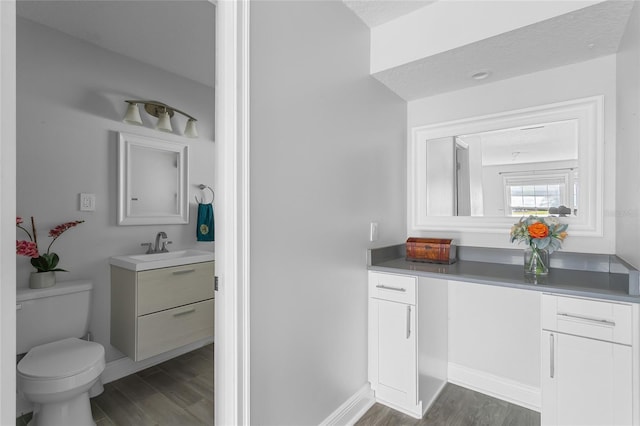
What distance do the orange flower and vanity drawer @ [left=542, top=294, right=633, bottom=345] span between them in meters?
0.37

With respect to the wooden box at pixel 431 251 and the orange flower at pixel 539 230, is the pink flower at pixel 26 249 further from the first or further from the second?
the orange flower at pixel 539 230

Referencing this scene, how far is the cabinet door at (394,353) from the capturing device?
1.84 m

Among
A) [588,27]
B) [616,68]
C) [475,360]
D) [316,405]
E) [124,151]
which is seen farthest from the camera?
[124,151]

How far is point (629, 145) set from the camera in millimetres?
1431

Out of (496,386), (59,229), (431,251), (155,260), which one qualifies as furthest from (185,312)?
(496,386)

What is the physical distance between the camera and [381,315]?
1966 millimetres

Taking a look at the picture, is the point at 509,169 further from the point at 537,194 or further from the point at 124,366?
the point at 124,366

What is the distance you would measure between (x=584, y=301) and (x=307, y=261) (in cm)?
125

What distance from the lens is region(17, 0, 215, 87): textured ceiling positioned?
6.33 feet

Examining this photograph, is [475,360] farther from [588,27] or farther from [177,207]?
[177,207]

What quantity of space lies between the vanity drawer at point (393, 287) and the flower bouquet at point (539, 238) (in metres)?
0.65

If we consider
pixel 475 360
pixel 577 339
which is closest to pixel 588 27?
pixel 577 339

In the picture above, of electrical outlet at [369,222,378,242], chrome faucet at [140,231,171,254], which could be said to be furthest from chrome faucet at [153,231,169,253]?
electrical outlet at [369,222,378,242]

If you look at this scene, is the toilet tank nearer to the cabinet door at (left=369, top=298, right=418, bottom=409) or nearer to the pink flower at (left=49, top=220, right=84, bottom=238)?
the pink flower at (left=49, top=220, right=84, bottom=238)
